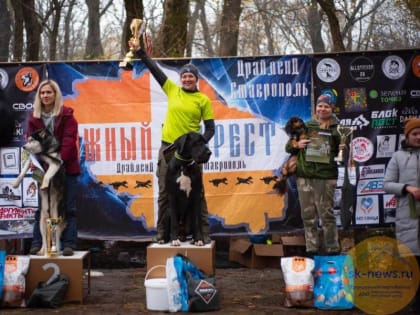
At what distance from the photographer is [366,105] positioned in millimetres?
7910

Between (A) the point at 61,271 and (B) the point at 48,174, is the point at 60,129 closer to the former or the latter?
(B) the point at 48,174

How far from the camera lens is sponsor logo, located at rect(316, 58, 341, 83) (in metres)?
7.94

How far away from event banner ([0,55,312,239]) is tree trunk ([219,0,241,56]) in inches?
450

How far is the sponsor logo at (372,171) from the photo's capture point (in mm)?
7883

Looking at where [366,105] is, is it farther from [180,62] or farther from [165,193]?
[165,193]

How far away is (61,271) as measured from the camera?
611cm

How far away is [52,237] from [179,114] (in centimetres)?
162

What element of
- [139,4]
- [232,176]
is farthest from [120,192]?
→ [139,4]

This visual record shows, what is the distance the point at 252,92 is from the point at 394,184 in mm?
2572

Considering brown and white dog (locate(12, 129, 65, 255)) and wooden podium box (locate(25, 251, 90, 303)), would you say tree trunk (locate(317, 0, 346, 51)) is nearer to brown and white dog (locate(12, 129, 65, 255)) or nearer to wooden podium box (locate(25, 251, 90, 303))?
brown and white dog (locate(12, 129, 65, 255))

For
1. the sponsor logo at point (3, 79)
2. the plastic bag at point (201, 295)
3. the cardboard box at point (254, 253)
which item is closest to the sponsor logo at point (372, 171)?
the cardboard box at point (254, 253)

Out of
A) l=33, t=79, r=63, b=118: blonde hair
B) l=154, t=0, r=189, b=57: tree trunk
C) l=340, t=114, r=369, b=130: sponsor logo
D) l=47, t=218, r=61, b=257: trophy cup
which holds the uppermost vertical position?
l=154, t=0, r=189, b=57: tree trunk

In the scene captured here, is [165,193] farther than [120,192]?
No

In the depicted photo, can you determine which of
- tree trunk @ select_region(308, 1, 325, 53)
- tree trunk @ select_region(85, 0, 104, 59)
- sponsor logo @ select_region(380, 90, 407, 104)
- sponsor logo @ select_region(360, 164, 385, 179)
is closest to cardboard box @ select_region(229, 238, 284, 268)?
sponsor logo @ select_region(360, 164, 385, 179)
